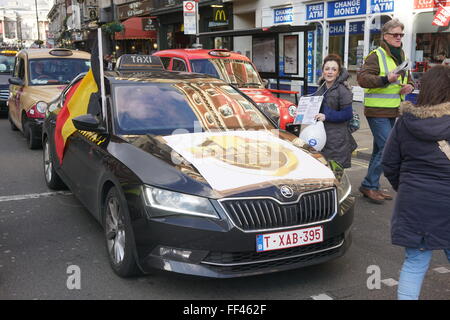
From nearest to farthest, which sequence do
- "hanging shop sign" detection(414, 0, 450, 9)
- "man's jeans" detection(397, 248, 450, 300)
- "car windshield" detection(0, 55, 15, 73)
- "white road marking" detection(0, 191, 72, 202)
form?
"man's jeans" detection(397, 248, 450, 300) < "white road marking" detection(0, 191, 72, 202) < "hanging shop sign" detection(414, 0, 450, 9) < "car windshield" detection(0, 55, 15, 73)

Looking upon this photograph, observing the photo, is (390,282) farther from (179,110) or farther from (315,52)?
(315,52)

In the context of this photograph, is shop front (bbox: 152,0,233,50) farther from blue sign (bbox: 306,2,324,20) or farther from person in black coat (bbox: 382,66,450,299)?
person in black coat (bbox: 382,66,450,299)

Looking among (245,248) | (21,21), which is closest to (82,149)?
(245,248)

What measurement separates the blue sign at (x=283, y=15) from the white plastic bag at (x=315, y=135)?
1357 cm

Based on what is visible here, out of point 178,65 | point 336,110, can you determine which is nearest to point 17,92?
point 178,65

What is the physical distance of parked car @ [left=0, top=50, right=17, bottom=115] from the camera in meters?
14.3

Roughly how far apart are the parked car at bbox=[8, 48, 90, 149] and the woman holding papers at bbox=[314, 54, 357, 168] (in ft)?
18.4

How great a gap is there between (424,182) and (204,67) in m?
7.17

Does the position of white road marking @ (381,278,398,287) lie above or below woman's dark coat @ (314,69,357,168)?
below

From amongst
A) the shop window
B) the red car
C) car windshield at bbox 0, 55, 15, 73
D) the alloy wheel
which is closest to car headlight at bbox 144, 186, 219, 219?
the alloy wheel

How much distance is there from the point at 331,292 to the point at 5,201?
13.8ft

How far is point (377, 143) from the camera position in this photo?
6086 mm

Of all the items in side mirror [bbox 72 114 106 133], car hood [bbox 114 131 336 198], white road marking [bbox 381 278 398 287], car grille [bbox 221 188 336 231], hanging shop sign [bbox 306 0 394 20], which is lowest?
white road marking [bbox 381 278 398 287]

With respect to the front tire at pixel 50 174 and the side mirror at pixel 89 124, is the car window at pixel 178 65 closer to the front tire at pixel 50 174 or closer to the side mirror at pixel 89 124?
the front tire at pixel 50 174
